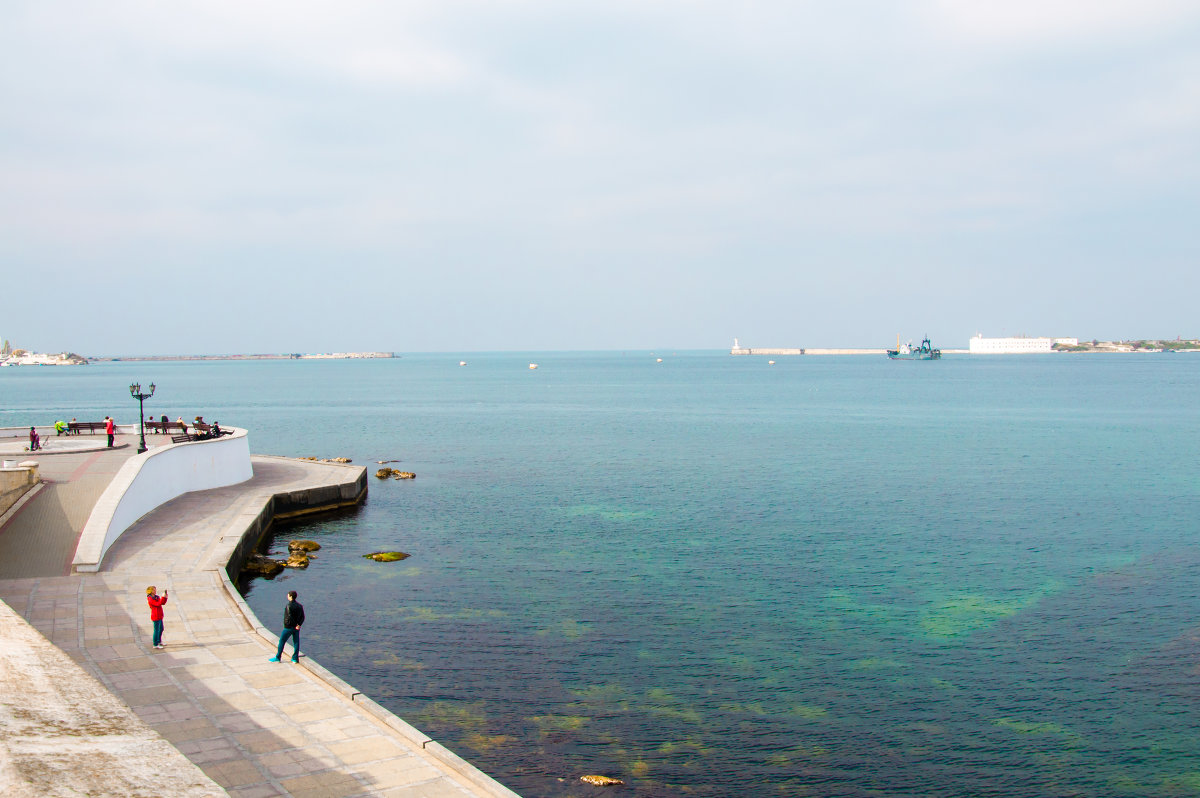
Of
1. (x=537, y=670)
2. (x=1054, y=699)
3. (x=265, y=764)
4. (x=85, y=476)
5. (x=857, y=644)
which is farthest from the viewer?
(x=85, y=476)

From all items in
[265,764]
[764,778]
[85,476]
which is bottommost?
[764,778]

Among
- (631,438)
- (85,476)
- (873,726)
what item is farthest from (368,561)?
(631,438)

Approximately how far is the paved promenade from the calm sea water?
133 inches

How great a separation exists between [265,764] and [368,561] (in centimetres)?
2032

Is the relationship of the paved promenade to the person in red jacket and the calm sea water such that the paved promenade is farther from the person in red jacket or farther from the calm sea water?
the calm sea water

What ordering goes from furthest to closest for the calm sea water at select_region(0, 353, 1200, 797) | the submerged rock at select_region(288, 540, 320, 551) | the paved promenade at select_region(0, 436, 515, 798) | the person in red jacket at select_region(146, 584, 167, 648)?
1. the submerged rock at select_region(288, 540, 320, 551)
2. the calm sea water at select_region(0, 353, 1200, 797)
3. the person in red jacket at select_region(146, 584, 167, 648)
4. the paved promenade at select_region(0, 436, 515, 798)

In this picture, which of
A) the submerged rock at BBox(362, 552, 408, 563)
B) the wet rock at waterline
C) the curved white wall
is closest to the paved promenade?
the curved white wall

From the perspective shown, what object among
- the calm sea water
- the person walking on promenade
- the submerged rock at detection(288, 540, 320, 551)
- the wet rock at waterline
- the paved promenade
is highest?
the person walking on promenade

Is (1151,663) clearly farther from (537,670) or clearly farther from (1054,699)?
(537,670)

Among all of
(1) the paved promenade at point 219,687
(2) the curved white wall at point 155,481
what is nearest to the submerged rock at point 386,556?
(1) the paved promenade at point 219,687

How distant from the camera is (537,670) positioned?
22.5 metres

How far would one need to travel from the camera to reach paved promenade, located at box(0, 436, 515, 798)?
1307 cm

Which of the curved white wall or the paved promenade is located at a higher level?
the curved white wall

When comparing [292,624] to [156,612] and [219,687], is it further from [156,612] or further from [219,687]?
[156,612]
